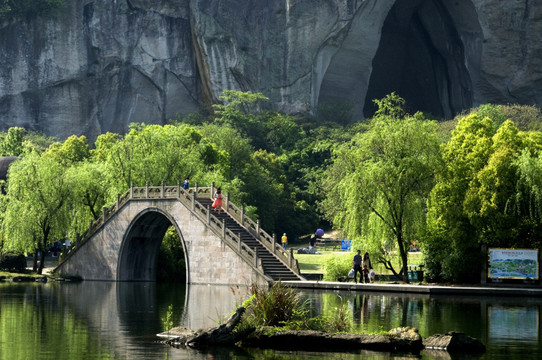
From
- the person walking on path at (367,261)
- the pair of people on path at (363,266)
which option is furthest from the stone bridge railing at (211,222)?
the person walking on path at (367,261)

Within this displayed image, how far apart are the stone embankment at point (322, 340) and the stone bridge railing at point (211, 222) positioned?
20.6 m

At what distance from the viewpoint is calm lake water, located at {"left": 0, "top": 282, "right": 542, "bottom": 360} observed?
20031 mm

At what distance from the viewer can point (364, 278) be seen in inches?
1630

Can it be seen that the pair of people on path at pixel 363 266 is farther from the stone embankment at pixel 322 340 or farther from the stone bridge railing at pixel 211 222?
the stone embankment at pixel 322 340

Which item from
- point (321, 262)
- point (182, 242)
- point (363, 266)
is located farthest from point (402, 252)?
point (182, 242)

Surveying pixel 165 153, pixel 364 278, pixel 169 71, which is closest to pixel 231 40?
pixel 169 71

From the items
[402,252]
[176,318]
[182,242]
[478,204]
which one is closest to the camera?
[176,318]

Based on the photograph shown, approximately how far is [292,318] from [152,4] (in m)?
86.7

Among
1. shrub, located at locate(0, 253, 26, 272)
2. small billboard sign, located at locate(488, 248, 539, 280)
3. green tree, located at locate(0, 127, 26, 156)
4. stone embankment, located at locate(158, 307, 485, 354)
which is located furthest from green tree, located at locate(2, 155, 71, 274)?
green tree, located at locate(0, 127, 26, 156)

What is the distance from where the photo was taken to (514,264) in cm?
4084

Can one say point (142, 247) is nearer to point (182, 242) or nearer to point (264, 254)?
point (182, 242)

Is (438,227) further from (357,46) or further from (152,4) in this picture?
(152,4)

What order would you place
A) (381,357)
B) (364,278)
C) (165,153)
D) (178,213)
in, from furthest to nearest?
(165,153) < (178,213) < (364,278) < (381,357)

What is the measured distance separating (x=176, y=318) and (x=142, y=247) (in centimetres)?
2420
